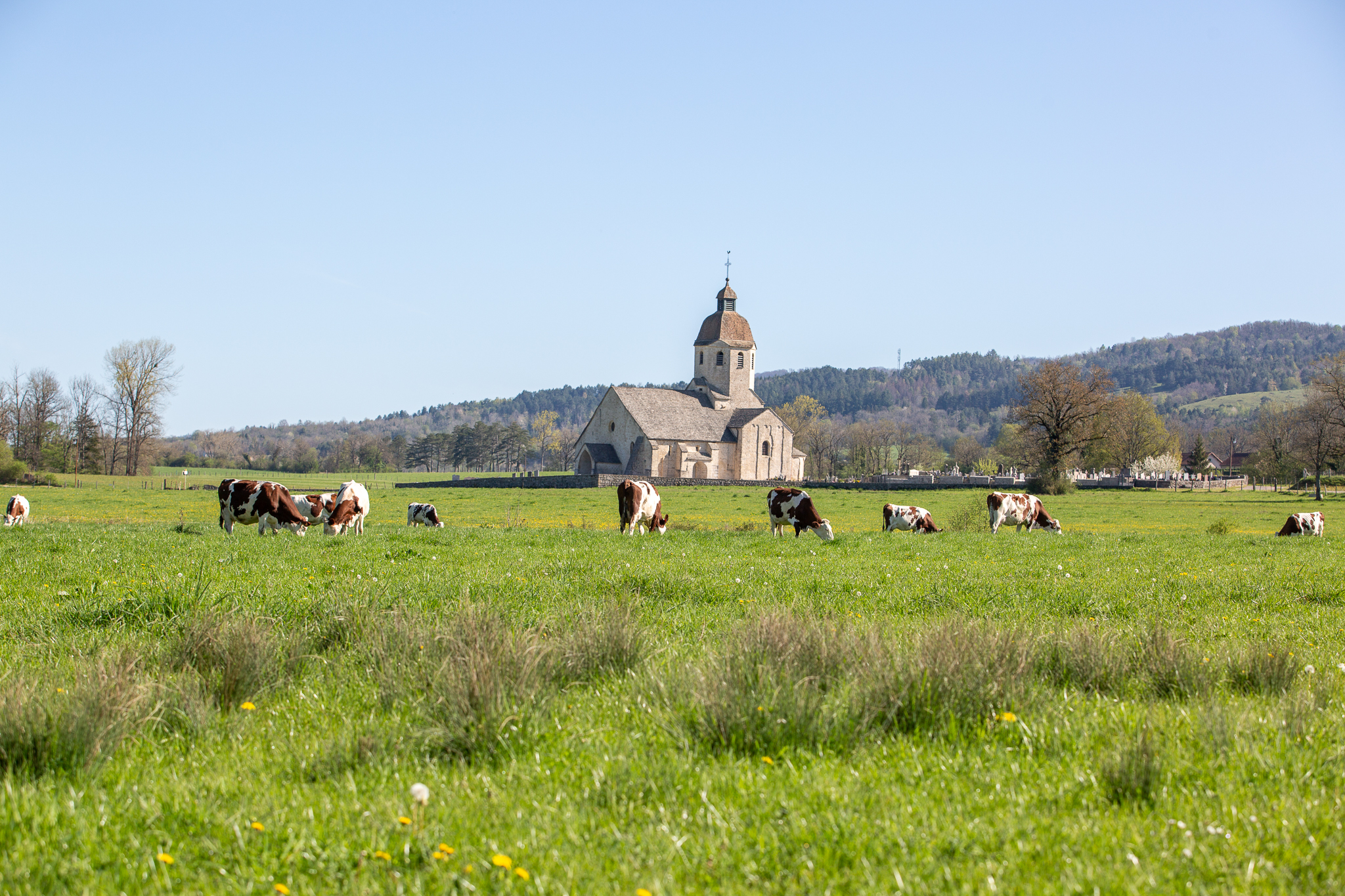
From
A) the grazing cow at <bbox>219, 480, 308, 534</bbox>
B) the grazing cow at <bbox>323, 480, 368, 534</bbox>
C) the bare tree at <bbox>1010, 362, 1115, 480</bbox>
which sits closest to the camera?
the grazing cow at <bbox>219, 480, 308, 534</bbox>

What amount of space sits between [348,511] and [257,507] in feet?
6.63

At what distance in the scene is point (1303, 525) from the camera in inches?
1089

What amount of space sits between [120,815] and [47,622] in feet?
15.9

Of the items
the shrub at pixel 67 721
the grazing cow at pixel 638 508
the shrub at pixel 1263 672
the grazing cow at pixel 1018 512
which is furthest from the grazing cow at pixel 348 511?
the grazing cow at pixel 1018 512

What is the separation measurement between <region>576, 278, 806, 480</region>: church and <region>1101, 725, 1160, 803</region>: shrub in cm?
7575

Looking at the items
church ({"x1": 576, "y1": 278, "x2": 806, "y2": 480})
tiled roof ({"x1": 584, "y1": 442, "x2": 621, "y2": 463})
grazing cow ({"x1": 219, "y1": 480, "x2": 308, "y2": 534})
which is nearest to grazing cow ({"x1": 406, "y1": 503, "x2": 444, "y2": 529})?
grazing cow ({"x1": 219, "y1": 480, "x2": 308, "y2": 534})

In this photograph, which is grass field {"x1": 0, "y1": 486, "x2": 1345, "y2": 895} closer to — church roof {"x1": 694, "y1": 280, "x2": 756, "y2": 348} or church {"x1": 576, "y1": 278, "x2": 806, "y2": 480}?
church {"x1": 576, "y1": 278, "x2": 806, "y2": 480}

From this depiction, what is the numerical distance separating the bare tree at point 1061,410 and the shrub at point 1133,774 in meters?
67.9

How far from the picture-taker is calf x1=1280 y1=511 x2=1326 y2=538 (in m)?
27.1

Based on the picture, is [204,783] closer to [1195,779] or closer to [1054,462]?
[1195,779]

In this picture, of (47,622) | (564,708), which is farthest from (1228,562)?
(47,622)

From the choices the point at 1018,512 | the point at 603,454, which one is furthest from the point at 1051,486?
the point at 603,454

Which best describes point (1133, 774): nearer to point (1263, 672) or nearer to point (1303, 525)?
point (1263, 672)

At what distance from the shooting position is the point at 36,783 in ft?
12.9
